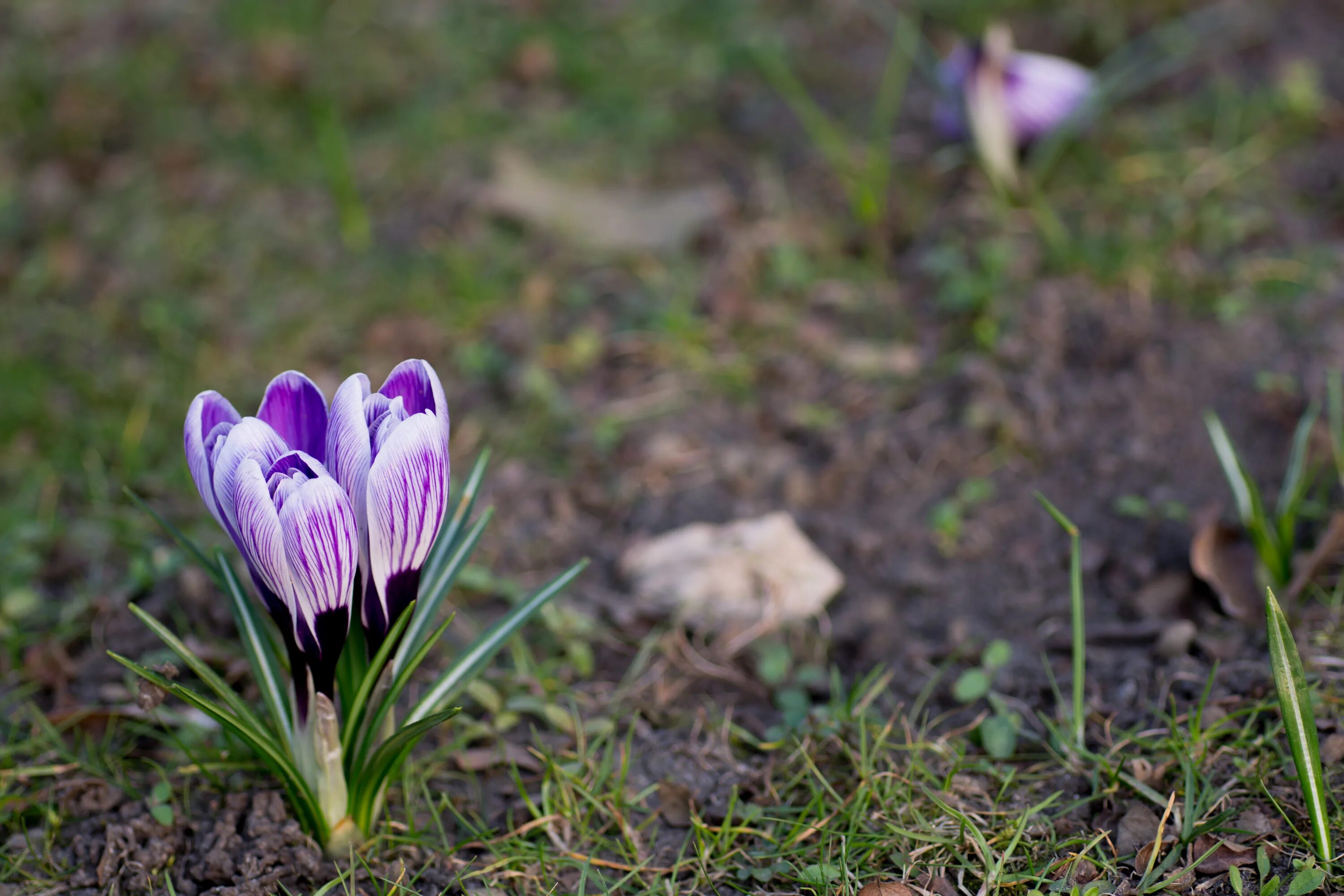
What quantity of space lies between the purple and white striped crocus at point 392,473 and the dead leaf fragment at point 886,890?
0.74m

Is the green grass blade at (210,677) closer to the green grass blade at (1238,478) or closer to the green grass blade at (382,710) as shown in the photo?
the green grass blade at (382,710)

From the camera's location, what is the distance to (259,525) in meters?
1.31

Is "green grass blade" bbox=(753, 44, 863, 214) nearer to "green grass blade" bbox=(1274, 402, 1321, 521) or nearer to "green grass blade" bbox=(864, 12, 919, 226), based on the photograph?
"green grass blade" bbox=(864, 12, 919, 226)

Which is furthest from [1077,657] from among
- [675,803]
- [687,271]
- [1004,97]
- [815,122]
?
[815,122]

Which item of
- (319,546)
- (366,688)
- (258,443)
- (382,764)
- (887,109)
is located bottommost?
(382,764)

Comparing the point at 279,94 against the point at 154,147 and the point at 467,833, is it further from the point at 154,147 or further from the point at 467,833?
the point at 467,833

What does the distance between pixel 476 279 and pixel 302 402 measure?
5.36ft

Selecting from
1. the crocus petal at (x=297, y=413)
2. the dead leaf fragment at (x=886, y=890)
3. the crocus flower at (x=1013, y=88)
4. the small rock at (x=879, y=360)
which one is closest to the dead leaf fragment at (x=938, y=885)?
the dead leaf fragment at (x=886, y=890)

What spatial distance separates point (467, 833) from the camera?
1705mm

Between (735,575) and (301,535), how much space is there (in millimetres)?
1036

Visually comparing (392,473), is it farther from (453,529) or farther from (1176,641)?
(1176,641)

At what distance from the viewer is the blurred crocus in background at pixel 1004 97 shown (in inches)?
117

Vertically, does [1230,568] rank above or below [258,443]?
below

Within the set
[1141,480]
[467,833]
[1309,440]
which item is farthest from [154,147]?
[1309,440]
